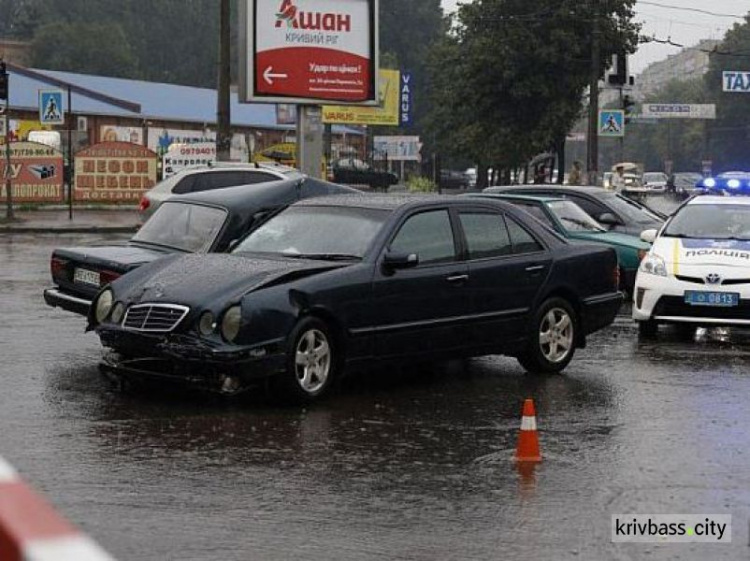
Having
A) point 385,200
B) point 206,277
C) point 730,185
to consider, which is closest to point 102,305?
point 206,277

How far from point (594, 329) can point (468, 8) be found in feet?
117

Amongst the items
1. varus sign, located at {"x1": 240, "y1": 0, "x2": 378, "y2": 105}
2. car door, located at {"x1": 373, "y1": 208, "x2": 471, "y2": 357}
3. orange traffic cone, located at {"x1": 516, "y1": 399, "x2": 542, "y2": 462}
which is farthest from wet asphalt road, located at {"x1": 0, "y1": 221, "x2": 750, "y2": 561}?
varus sign, located at {"x1": 240, "y1": 0, "x2": 378, "y2": 105}

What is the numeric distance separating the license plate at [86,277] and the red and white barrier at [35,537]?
901 centimetres

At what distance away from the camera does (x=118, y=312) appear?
351 inches

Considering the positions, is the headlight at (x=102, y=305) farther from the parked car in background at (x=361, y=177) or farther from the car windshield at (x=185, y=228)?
the parked car in background at (x=361, y=177)

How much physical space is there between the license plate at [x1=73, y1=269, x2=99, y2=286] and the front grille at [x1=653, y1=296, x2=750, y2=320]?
5.38 m

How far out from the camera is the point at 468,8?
4519cm

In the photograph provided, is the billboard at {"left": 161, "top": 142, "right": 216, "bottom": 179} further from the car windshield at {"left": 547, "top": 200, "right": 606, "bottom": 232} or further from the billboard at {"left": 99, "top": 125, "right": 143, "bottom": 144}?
the billboard at {"left": 99, "top": 125, "right": 143, "bottom": 144}

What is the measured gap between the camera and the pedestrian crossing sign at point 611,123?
3534cm

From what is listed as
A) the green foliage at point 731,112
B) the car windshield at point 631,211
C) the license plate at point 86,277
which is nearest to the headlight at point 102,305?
the license plate at point 86,277

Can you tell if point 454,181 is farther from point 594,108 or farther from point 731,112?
point 731,112

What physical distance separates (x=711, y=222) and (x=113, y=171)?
28.7 m

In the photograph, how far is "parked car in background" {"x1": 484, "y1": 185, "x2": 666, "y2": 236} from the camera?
17.7 meters

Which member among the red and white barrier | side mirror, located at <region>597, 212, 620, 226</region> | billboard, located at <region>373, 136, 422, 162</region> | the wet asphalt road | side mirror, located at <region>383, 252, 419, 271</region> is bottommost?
the wet asphalt road
